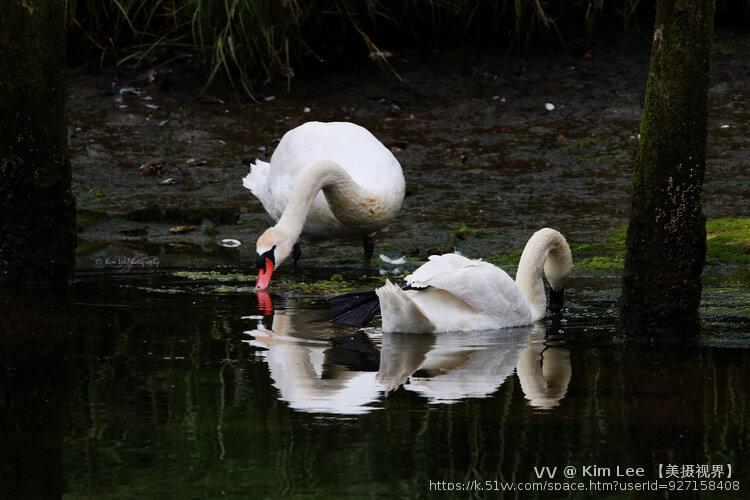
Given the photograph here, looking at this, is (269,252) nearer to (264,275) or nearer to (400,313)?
(264,275)

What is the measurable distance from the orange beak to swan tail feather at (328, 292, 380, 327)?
404 millimetres

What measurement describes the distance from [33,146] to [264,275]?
159cm

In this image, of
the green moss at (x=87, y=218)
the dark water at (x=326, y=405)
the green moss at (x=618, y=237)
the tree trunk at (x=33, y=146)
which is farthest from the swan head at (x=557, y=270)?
the green moss at (x=87, y=218)

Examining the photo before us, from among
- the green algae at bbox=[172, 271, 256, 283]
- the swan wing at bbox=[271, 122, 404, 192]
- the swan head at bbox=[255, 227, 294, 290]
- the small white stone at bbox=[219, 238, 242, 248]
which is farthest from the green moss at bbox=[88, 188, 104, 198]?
the swan head at bbox=[255, 227, 294, 290]

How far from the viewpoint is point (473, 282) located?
6648mm

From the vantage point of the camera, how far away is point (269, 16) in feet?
40.2

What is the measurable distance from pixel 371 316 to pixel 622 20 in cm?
787

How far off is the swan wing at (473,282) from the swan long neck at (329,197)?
3.55 feet

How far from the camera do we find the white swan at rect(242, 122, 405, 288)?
7758 mm

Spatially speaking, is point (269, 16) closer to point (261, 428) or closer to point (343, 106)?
point (343, 106)

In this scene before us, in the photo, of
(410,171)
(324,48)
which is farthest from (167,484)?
(324,48)

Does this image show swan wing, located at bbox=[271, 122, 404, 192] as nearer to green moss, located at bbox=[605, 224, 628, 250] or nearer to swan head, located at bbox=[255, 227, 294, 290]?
swan head, located at bbox=[255, 227, 294, 290]

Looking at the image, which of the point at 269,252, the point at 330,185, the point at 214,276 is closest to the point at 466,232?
the point at 330,185

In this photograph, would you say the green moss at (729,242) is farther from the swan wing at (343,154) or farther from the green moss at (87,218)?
the green moss at (87,218)
